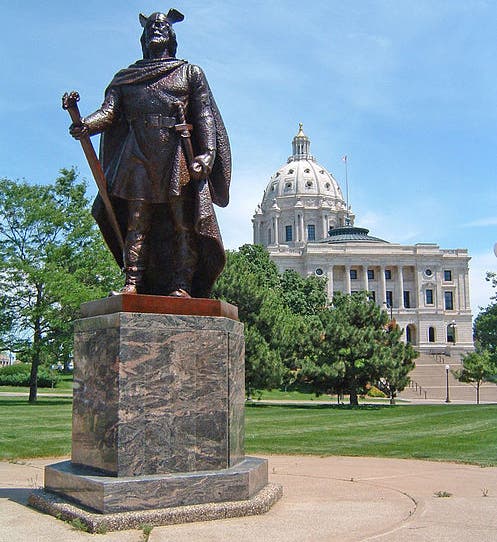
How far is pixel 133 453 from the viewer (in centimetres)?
504

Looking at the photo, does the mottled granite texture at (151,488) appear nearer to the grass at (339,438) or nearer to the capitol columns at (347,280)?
the grass at (339,438)

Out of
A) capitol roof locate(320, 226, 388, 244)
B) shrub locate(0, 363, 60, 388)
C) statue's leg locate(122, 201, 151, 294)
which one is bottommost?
shrub locate(0, 363, 60, 388)

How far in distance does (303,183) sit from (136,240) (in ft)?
413

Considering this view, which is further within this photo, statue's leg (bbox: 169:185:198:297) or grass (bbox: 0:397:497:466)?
grass (bbox: 0:397:497:466)

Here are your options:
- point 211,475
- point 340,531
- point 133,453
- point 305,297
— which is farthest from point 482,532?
point 305,297

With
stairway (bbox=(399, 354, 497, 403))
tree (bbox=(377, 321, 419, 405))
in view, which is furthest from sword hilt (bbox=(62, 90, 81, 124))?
stairway (bbox=(399, 354, 497, 403))

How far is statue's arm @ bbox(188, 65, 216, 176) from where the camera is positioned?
19.9 feet

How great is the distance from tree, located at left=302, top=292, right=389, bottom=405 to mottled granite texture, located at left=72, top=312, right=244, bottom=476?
23.4 m

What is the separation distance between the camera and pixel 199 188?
19.5ft

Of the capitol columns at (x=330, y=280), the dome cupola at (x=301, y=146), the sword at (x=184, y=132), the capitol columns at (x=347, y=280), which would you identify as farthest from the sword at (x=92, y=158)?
the dome cupola at (x=301, y=146)

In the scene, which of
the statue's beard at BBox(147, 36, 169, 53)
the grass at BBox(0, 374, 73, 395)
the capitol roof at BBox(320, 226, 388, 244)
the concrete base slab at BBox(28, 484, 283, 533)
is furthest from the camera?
the capitol roof at BBox(320, 226, 388, 244)

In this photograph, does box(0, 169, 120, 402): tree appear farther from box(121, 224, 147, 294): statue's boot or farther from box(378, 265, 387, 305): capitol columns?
box(378, 265, 387, 305): capitol columns

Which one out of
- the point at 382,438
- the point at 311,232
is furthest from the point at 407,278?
the point at 382,438

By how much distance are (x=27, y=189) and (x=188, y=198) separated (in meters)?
27.0
